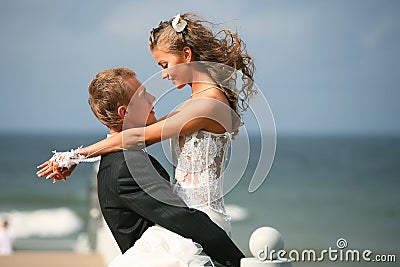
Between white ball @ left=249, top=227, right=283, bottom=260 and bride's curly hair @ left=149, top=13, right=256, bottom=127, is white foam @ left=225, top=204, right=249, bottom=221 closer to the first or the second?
bride's curly hair @ left=149, top=13, right=256, bottom=127

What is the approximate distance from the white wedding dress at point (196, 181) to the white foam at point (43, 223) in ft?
71.4

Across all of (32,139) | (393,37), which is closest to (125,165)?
(393,37)

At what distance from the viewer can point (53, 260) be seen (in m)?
11.5

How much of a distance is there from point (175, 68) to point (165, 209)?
25.6 inches

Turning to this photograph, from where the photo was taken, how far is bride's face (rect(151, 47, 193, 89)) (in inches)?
161

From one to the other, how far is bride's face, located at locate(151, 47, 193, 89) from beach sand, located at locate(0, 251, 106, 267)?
6456 mm

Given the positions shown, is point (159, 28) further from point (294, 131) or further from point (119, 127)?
point (294, 131)

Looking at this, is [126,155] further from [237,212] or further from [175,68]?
[237,212]

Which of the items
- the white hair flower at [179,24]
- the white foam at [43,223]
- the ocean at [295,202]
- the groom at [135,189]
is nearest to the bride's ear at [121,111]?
the groom at [135,189]

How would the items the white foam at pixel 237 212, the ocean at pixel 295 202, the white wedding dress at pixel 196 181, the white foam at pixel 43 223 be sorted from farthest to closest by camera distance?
the white foam at pixel 237 212 < the white foam at pixel 43 223 < the ocean at pixel 295 202 < the white wedding dress at pixel 196 181

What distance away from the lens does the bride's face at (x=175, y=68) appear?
4.10 metres

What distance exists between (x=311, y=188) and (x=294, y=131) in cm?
976

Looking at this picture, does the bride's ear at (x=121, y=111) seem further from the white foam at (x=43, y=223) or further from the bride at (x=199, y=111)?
the white foam at (x=43, y=223)

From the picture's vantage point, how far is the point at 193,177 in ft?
13.7
